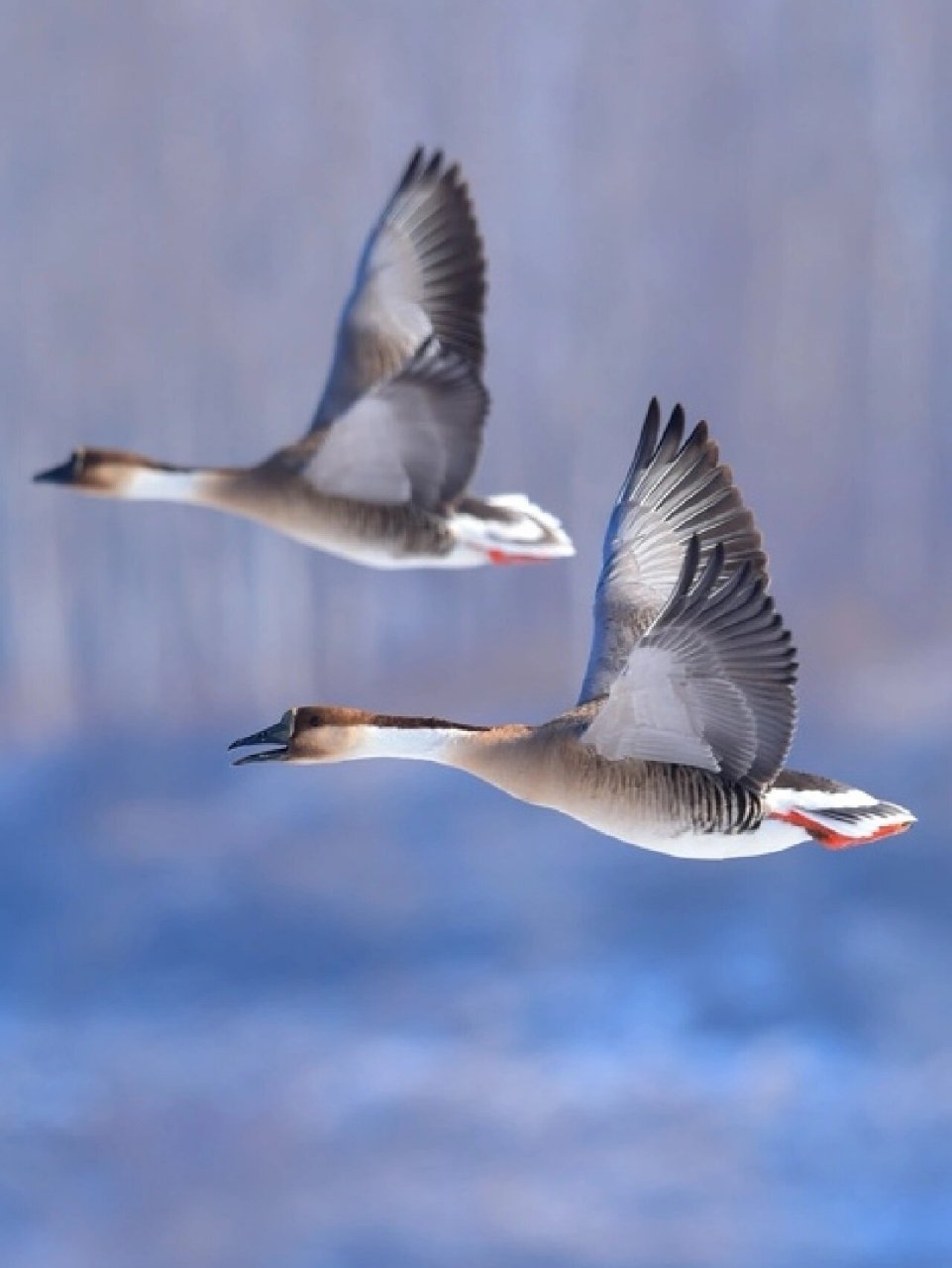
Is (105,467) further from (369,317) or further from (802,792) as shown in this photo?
(802,792)

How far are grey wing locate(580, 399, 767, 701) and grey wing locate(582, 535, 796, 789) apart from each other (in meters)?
0.91

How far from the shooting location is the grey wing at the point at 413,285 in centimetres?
920

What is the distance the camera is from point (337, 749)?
716 centimetres

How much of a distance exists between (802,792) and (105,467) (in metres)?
3.78

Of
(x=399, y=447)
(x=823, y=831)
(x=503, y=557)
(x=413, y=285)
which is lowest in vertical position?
(x=823, y=831)

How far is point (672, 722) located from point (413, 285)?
3.38 m

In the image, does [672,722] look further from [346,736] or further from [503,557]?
[503,557]

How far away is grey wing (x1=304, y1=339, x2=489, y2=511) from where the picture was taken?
26.6ft

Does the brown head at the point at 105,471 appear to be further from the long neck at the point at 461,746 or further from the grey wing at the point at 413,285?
the long neck at the point at 461,746

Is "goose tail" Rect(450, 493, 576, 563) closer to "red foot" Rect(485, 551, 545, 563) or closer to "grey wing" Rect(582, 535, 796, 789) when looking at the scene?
"red foot" Rect(485, 551, 545, 563)

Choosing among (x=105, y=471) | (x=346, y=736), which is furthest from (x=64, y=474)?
(x=346, y=736)

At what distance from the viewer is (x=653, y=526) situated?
7730 mm

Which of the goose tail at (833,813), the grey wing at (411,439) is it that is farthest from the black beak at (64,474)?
the goose tail at (833,813)

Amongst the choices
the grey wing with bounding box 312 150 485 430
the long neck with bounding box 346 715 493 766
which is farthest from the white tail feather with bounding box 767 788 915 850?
the grey wing with bounding box 312 150 485 430
